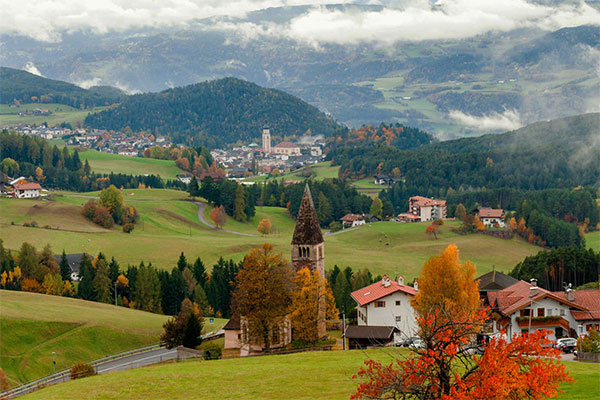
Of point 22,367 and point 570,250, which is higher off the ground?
point 570,250

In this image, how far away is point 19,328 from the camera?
69250 mm

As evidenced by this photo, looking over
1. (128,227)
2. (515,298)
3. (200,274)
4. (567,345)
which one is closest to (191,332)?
(515,298)

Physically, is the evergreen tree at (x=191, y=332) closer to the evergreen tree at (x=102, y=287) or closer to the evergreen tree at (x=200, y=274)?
the evergreen tree at (x=102, y=287)

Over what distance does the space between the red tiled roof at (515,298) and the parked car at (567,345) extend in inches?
298

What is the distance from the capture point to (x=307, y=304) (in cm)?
6569

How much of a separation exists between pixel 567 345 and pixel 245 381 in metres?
24.1

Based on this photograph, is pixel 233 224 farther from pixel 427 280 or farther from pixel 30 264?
pixel 427 280

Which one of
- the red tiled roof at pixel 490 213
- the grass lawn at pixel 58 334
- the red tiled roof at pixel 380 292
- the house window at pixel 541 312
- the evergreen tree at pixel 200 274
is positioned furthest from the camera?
the red tiled roof at pixel 490 213

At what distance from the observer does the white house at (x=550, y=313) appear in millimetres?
61150

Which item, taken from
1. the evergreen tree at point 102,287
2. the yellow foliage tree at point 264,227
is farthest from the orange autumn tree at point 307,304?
the yellow foliage tree at point 264,227

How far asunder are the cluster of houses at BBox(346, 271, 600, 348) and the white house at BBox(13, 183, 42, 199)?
129 m

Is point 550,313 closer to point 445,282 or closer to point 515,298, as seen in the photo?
point 515,298

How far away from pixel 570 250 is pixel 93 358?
206ft

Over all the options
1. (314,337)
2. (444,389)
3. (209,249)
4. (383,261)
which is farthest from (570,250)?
(444,389)
